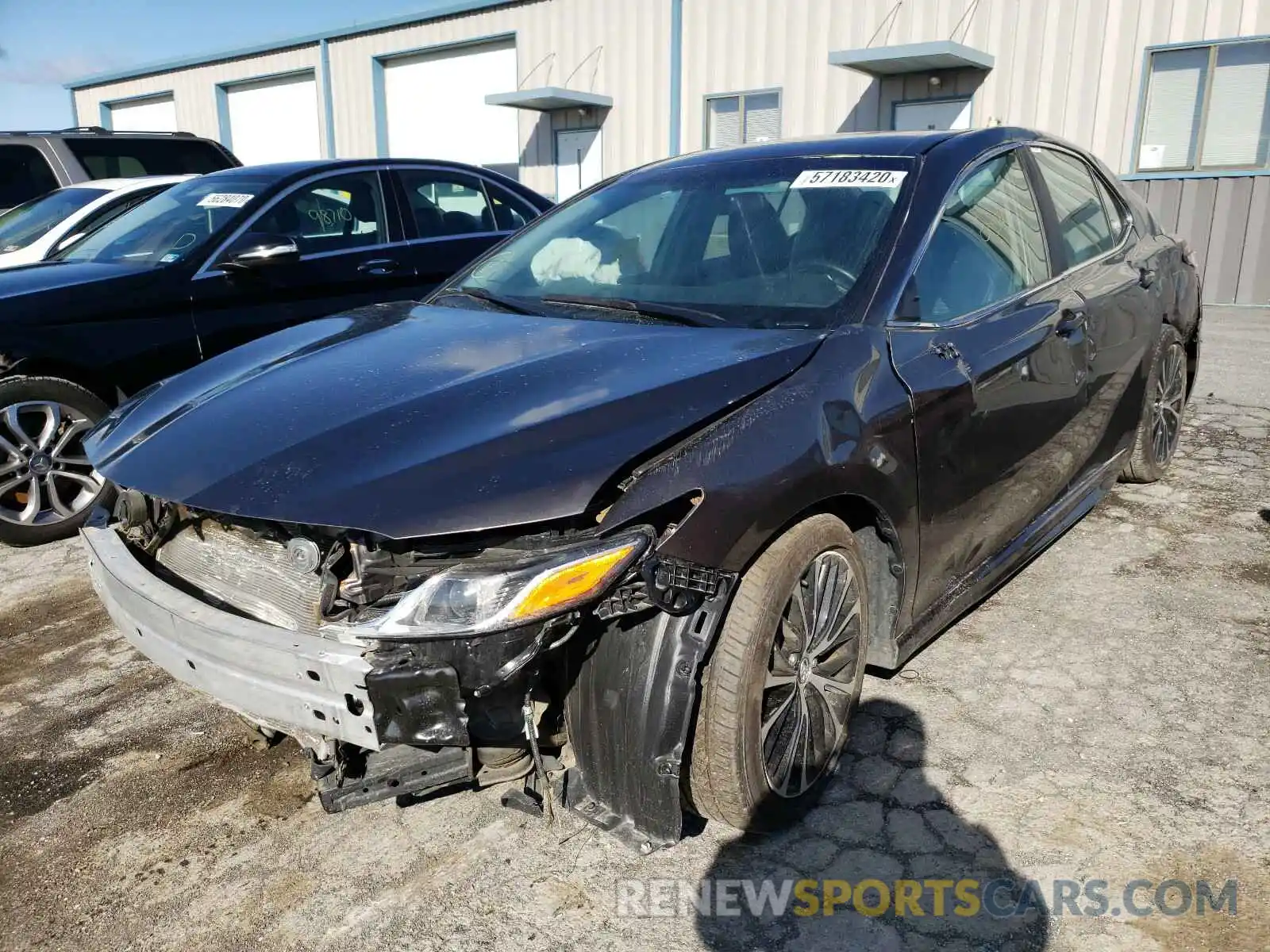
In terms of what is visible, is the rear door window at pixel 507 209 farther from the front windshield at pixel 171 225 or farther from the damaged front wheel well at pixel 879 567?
the damaged front wheel well at pixel 879 567

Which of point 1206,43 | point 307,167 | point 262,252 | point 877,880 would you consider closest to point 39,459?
point 262,252

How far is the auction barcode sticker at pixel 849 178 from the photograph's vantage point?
9.65 feet

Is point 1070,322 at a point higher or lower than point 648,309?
lower

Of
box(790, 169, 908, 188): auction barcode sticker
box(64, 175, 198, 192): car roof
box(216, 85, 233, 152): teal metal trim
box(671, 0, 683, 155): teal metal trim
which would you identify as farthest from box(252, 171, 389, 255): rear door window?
box(216, 85, 233, 152): teal metal trim

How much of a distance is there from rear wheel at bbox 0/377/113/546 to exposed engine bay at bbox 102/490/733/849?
2733 mm

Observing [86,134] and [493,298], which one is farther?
[86,134]

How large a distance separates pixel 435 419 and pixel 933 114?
42.8ft

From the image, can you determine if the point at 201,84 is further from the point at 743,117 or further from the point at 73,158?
the point at 73,158

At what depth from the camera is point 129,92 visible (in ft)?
84.4

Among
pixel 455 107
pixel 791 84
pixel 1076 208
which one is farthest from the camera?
pixel 455 107

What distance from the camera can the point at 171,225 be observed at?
5.36m

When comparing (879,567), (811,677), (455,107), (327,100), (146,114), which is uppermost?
(327,100)

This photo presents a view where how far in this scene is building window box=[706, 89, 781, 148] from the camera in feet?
48.4

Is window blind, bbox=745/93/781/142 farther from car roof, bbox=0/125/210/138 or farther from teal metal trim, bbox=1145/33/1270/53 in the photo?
car roof, bbox=0/125/210/138
